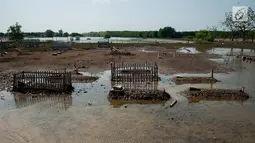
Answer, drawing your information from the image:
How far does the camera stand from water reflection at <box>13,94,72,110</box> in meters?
17.9

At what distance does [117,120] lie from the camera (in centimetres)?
1489

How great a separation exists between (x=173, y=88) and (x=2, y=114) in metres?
13.2

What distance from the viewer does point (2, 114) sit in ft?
52.7

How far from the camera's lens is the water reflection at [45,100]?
17891 mm

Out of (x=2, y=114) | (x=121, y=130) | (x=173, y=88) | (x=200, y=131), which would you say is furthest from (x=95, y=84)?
(x=200, y=131)

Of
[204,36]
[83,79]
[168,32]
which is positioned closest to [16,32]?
[83,79]

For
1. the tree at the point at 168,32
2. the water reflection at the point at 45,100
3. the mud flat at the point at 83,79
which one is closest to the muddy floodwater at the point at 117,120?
the water reflection at the point at 45,100

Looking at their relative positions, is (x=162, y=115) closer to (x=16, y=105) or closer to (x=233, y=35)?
(x=16, y=105)

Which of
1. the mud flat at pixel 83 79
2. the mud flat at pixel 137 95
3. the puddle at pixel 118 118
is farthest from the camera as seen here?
the mud flat at pixel 83 79

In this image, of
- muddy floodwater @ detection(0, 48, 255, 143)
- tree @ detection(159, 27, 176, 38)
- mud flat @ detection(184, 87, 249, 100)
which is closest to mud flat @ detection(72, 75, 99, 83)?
muddy floodwater @ detection(0, 48, 255, 143)

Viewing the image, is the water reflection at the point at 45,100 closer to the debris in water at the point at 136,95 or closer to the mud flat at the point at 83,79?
the debris in water at the point at 136,95

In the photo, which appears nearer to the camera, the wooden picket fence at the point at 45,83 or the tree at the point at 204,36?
the wooden picket fence at the point at 45,83

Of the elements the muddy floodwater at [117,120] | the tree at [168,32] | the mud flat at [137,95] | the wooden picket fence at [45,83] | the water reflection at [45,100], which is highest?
the tree at [168,32]

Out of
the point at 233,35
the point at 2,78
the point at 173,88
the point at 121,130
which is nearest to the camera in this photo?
the point at 121,130
